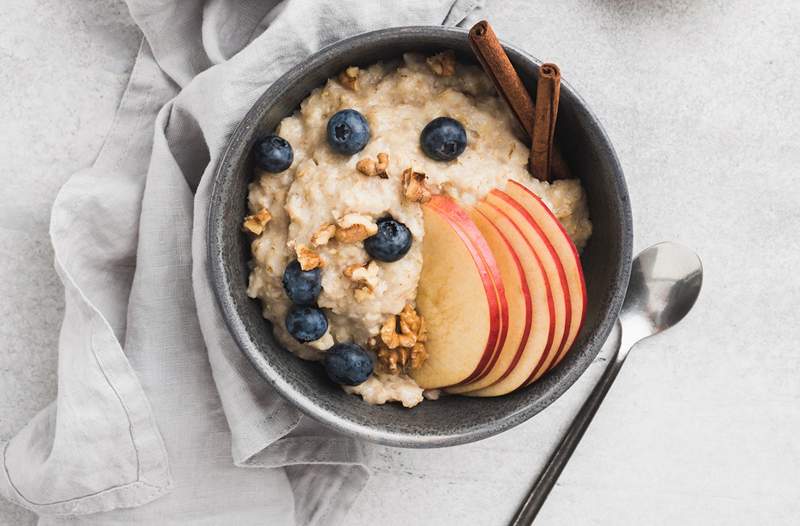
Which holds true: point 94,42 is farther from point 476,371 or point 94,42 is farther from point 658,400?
point 658,400

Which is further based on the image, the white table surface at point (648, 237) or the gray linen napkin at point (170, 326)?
the white table surface at point (648, 237)

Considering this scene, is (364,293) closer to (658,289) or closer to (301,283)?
(301,283)

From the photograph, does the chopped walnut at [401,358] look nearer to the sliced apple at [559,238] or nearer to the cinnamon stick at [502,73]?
the sliced apple at [559,238]

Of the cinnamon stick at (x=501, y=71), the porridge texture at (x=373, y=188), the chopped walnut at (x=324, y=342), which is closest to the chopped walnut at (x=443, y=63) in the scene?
the porridge texture at (x=373, y=188)

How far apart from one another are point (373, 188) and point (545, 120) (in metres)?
0.34

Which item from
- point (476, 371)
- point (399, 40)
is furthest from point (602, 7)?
point (476, 371)

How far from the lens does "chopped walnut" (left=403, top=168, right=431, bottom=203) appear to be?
1451mm

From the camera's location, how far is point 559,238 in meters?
1.48

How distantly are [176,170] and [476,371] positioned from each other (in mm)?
772

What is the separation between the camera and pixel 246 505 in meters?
1.81

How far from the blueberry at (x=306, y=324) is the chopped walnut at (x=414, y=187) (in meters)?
0.27

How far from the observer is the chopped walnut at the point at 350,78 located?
1.59 metres

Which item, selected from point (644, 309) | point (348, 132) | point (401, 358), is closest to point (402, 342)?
point (401, 358)

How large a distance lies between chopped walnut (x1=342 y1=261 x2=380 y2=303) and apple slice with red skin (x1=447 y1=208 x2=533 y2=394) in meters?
0.21
